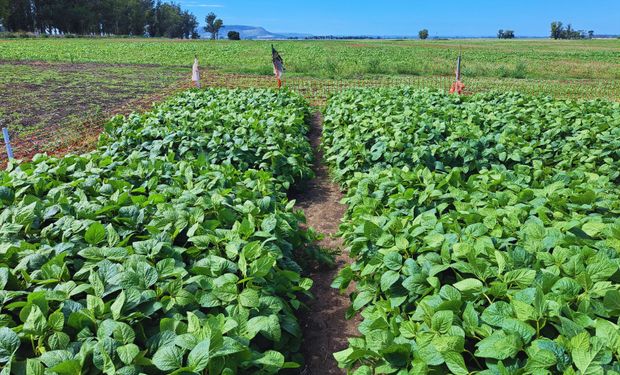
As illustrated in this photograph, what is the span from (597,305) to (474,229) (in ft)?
3.26

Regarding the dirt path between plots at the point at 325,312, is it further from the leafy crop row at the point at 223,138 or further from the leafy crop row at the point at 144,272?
the leafy crop row at the point at 223,138

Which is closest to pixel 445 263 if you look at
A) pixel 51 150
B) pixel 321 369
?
pixel 321 369

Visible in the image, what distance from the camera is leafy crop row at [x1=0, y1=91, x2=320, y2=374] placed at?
2.02m

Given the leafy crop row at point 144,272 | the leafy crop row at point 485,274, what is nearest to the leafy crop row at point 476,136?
Result: the leafy crop row at point 485,274

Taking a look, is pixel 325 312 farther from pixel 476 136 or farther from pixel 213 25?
pixel 213 25

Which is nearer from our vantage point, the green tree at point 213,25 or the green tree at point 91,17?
the green tree at point 91,17

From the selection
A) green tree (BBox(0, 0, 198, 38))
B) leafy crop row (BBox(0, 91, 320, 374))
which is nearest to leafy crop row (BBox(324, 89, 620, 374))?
leafy crop row (BBox(0, 91, 320, 374))

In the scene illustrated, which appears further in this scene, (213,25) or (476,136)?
(213,25)

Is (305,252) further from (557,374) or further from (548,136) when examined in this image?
(548,136)

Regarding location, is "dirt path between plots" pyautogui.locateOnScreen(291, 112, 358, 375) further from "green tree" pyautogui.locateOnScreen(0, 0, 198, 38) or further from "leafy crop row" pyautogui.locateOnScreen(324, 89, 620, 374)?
"green tree" pyautogui.locateOnScreen(0, 0, 198, 38)

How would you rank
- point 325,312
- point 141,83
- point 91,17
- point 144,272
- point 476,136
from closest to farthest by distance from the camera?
point 144,272 < point 325,312 < point 476,136 < point 141,83 < point 91,17

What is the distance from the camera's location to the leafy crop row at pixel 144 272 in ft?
6.62

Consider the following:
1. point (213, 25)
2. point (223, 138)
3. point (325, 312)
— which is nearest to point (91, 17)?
point (213, 25)

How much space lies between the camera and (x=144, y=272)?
2.48 m
